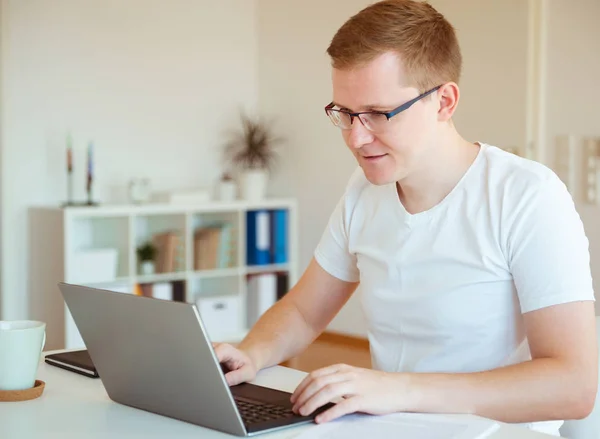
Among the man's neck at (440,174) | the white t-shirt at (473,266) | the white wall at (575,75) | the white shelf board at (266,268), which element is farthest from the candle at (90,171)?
the man's neck at (440,174)

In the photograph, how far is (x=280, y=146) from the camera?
18.1 ft

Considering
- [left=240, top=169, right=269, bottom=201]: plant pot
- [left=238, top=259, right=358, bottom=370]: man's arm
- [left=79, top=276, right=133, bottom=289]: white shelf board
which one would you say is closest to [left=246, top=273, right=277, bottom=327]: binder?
[left=240, top=169, right=269, bottom=201]: plant pot

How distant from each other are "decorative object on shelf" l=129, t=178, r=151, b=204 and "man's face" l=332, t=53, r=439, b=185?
10.8 ft

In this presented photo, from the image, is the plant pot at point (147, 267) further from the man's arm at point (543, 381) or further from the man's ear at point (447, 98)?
the man's arm at point (543, 381)

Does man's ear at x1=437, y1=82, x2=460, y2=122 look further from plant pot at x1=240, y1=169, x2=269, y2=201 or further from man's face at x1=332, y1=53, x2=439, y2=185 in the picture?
plant pot at x1=240, y1=169, x2=269, y2=201

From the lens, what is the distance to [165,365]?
4.11ft

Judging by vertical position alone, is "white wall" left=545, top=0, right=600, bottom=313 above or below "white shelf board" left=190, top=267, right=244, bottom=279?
above

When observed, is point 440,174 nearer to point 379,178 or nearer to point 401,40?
point 379,178

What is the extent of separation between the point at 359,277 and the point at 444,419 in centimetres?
61

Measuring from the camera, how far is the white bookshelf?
173 inches

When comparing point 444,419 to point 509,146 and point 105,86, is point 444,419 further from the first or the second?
point 105,86

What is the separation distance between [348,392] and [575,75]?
3091 millimetres

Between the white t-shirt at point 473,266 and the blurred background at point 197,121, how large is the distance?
2.36m

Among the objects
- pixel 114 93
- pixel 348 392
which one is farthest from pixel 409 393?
pixel 114 93
